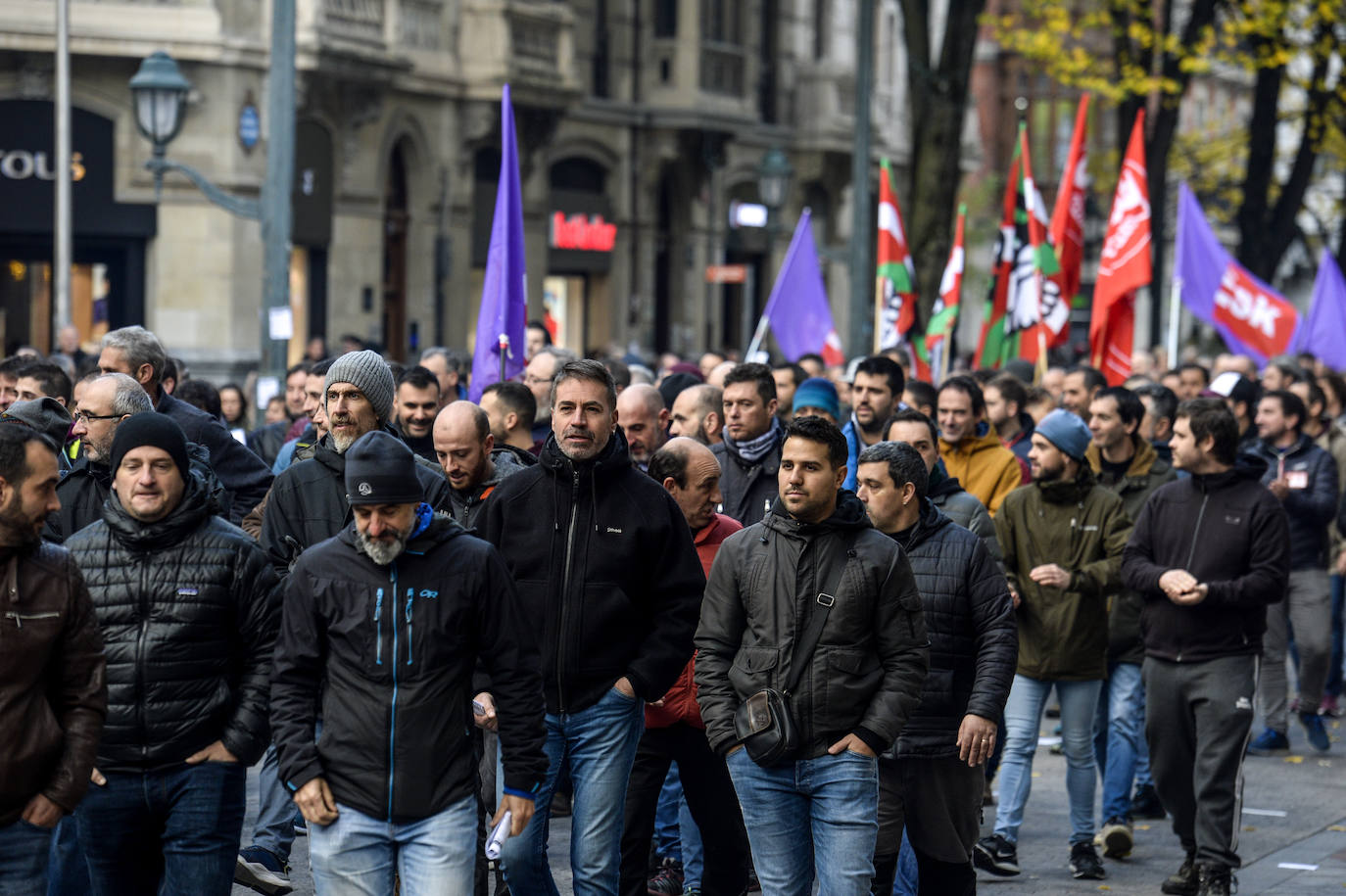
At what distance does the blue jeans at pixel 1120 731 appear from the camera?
9.62 m

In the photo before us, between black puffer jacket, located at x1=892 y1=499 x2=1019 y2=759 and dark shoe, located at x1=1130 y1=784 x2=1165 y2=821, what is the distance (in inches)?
132

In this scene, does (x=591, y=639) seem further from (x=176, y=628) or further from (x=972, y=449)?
(x=972, y=449)

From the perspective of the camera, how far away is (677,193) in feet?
116

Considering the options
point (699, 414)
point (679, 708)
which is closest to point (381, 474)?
point (679, 708)

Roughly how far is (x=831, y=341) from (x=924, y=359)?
1028 mm

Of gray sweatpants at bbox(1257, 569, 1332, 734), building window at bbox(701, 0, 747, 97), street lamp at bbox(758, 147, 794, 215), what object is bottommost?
gray sweatpants at bbox(1257, 569, 1332, 734)

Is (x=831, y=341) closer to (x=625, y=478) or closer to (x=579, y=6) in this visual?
(x=625, y=478)

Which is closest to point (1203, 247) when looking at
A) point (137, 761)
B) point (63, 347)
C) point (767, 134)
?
point (63, 347)

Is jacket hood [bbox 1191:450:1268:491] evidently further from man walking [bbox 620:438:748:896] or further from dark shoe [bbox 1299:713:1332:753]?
dark shoe [bbox 1299:713:1332:753]

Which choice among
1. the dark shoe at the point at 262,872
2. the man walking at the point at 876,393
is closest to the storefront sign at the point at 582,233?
the man walking at the point at 876,393

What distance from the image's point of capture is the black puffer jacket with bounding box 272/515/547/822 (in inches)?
221

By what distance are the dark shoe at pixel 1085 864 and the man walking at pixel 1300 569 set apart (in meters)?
3.46

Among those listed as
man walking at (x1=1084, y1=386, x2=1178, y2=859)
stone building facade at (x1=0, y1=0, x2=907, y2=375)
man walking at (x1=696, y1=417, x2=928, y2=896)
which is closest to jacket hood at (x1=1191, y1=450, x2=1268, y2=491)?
man walking at (x1=1084, y1=386, x2=1178, y2=859)

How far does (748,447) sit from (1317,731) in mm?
4632
